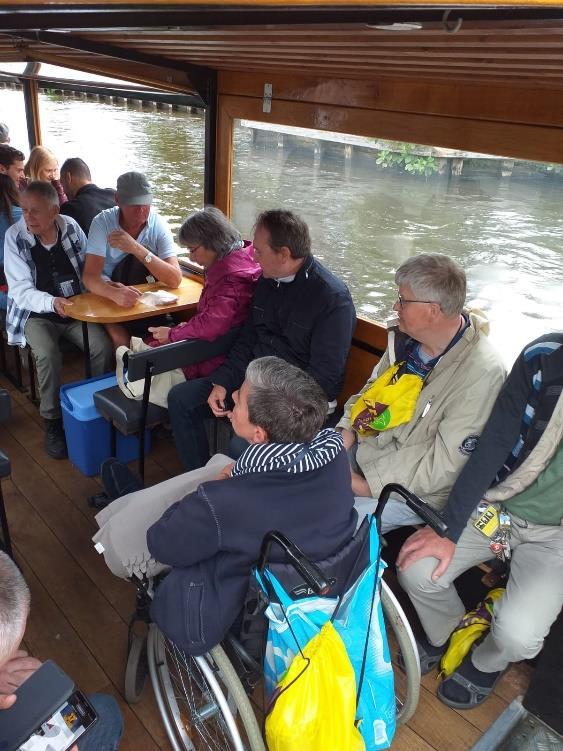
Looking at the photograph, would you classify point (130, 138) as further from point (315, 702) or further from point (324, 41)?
point (315, 702)

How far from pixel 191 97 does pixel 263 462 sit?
103 inches

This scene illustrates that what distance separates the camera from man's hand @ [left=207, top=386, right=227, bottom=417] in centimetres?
258

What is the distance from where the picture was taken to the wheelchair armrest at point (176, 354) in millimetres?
2357

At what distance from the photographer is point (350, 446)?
91.5 inches

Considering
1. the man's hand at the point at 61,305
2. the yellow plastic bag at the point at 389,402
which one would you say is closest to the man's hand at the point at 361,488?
the yellow plastic bag at the point at 389,402

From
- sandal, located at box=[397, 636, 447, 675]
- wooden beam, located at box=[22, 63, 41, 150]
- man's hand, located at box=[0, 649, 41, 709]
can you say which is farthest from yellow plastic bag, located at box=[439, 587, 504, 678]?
wooden beam, located at box=[22, 63, 41, 150]

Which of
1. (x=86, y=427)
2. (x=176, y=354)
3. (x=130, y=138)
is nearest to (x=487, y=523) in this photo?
(x=176, y=354)

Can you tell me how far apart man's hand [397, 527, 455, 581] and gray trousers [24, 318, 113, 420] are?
194cm

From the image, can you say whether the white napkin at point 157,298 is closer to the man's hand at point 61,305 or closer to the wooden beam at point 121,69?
the man's hand at point 61,305

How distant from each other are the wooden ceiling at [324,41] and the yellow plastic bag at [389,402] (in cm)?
103

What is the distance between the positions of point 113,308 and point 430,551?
187cm

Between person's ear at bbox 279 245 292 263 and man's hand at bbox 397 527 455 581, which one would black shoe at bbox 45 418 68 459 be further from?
man's hand at bbox 397 527 455 581

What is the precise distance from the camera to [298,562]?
46.2 inches

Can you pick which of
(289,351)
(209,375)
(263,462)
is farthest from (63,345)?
(263,462)
